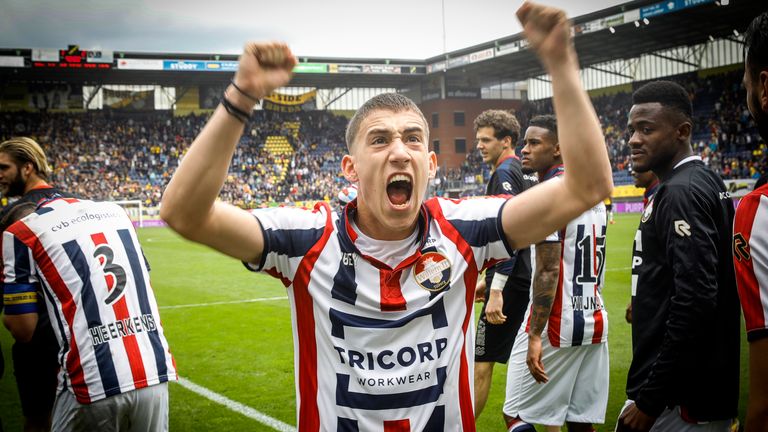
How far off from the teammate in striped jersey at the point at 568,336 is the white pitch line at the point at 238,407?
7.41ft

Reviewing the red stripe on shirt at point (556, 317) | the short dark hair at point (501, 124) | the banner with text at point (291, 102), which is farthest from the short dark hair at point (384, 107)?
the banner with text at point (291, 102)

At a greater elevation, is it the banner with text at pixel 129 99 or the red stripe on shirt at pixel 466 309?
the banner with text at pixel 129 99

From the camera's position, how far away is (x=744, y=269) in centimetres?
219

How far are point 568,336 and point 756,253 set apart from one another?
2590 millimetres

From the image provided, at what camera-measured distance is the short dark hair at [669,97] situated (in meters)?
3.44

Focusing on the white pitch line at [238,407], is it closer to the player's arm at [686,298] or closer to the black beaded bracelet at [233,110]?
the player's arm at [686,298]

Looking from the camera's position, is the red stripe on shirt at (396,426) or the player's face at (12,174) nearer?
the red stripe on shirt at (396,426)

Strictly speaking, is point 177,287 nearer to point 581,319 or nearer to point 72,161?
point 581,319

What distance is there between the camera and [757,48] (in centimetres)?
216

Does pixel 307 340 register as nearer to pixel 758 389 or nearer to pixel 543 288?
pixel 758 389

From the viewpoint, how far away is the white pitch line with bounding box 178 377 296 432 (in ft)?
19.0

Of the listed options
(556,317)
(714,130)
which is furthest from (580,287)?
(714,130)

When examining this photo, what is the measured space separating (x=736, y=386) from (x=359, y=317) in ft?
6.49

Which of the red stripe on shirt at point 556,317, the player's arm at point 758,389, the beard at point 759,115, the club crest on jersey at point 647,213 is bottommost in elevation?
the red stripe on shirt at point 556,317
